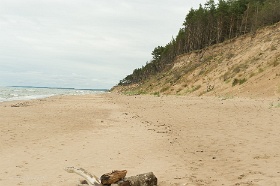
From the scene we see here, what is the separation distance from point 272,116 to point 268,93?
407 inches

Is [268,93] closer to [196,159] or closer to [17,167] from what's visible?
[196,159]

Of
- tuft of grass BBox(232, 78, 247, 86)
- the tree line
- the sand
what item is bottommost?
the sand

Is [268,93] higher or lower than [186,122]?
higher

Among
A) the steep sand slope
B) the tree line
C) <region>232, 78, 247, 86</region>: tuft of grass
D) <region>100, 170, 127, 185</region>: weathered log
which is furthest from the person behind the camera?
the tree line

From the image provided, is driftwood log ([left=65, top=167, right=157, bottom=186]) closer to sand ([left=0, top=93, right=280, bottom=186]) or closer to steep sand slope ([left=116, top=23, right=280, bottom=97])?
sand ([left=0, top=93, right=280, bottom=186])

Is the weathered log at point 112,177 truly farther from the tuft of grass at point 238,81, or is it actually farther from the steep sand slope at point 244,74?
the tuft of grass at point 238,81

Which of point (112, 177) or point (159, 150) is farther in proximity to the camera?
point (159, 150)

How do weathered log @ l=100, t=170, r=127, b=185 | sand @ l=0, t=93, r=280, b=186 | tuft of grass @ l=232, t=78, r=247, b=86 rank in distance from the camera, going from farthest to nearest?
tuft of grass @ l=232, t=78, r=247, b=86 → sand @ l=0, t=93, r=280, b=186 → weathered log @ l=100, t=170, r=127, b=185

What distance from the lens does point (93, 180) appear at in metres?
5.90

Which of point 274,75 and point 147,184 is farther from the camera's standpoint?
point 274,75

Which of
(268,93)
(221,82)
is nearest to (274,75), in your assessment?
(268,93)

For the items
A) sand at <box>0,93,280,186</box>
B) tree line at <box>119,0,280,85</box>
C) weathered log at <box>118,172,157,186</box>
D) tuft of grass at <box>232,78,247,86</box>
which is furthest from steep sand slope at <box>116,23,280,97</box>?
weathered log at <box>118,172,157,186</box>

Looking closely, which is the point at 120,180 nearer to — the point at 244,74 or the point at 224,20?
the point at 244,74

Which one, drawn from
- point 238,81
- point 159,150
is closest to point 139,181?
point 159,150
